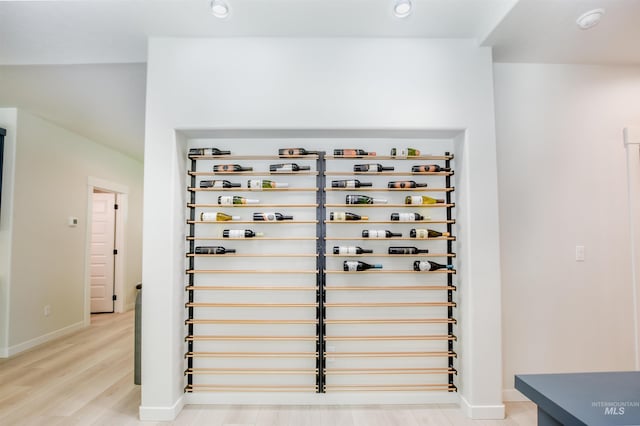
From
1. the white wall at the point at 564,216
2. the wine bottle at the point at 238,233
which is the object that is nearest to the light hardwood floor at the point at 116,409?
the white wall at the point at 564,216

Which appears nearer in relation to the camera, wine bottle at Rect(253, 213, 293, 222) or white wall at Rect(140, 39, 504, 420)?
white wall at Rect(140, 39, 504, 420)

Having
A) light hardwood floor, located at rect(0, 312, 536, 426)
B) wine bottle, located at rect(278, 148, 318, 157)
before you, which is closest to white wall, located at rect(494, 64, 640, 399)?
light hardwood floor, located at rect(0, 312, 536, 426)

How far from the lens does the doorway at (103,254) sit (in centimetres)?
607

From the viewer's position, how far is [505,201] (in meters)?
2.90

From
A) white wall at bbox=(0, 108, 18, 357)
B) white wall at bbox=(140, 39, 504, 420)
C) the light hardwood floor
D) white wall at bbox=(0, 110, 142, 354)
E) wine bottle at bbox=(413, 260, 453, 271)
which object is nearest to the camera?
the light hardwood floor

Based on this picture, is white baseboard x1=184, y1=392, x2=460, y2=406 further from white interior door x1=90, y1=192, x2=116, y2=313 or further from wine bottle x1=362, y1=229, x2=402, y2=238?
white interior door x1=90, y1=192, x2=116, y2=313

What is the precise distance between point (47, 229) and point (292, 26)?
4.17 metres

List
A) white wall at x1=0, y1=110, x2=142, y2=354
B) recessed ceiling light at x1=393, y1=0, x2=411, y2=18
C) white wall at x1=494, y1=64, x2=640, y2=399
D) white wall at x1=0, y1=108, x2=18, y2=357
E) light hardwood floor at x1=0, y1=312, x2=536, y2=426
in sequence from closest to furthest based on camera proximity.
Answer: recessed ceiling light at x1=393, y1=0, x2=411, y2=18, light hardwood floor at x1=0, y1=312, x2=536, y2=426, white wall at x1=494, y1=64, x2=640, y2=399, white wall at x1=0, y1=108, x2=18, y2=357, white wall at x1=0, y1=110, x2=142, y2=354

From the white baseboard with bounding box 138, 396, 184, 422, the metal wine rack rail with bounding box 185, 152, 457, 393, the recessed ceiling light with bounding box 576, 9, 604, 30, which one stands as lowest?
the white baseboard with bounding box 138, 396, 184, 422

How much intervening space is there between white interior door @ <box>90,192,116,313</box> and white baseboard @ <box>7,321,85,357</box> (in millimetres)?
997

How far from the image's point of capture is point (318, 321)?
109 inches

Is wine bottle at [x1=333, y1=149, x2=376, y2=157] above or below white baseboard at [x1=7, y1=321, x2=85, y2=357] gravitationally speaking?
above

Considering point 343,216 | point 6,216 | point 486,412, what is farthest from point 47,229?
point 486,412

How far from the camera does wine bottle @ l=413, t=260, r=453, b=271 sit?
274 cm
